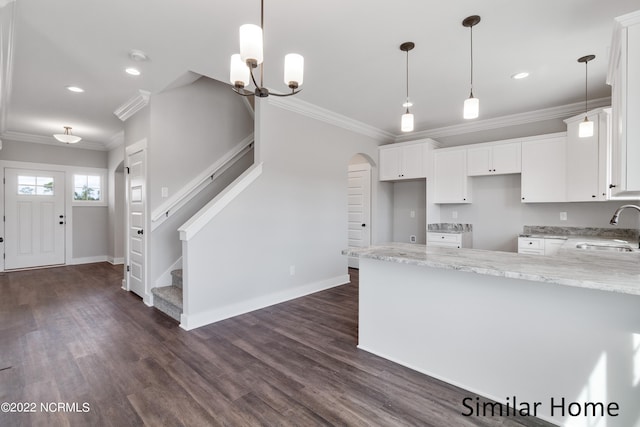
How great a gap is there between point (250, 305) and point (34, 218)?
5717mm

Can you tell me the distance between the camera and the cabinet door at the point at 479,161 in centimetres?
464

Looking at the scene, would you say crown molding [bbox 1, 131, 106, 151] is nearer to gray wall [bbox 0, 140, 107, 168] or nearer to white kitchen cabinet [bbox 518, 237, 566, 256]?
gray wall [bbox 0, 140, 107, 168]

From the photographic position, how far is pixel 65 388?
2.11m

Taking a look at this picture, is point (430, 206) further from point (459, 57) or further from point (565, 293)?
point (565, 293)

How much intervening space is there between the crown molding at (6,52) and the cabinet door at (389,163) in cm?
490

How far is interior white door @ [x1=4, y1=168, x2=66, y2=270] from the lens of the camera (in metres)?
5.87

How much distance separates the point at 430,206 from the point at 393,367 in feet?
11.1

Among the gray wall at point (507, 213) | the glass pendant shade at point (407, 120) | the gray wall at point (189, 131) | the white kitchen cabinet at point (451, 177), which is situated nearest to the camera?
the glass pendant shade at point (407, 120)

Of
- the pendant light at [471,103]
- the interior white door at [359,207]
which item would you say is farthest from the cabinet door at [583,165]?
the interior white door at [359,207]

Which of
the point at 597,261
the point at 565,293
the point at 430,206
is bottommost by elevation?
the point at 565,293

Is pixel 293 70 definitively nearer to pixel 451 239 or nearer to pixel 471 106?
pixel 471 106

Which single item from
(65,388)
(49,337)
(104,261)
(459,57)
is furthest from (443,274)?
(104,261)

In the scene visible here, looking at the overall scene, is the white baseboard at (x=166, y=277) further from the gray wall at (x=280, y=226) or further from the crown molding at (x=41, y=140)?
the crown molding at (x=41, y=140)

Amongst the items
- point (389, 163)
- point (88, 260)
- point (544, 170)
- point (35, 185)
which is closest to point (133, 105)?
point (35, 185)
